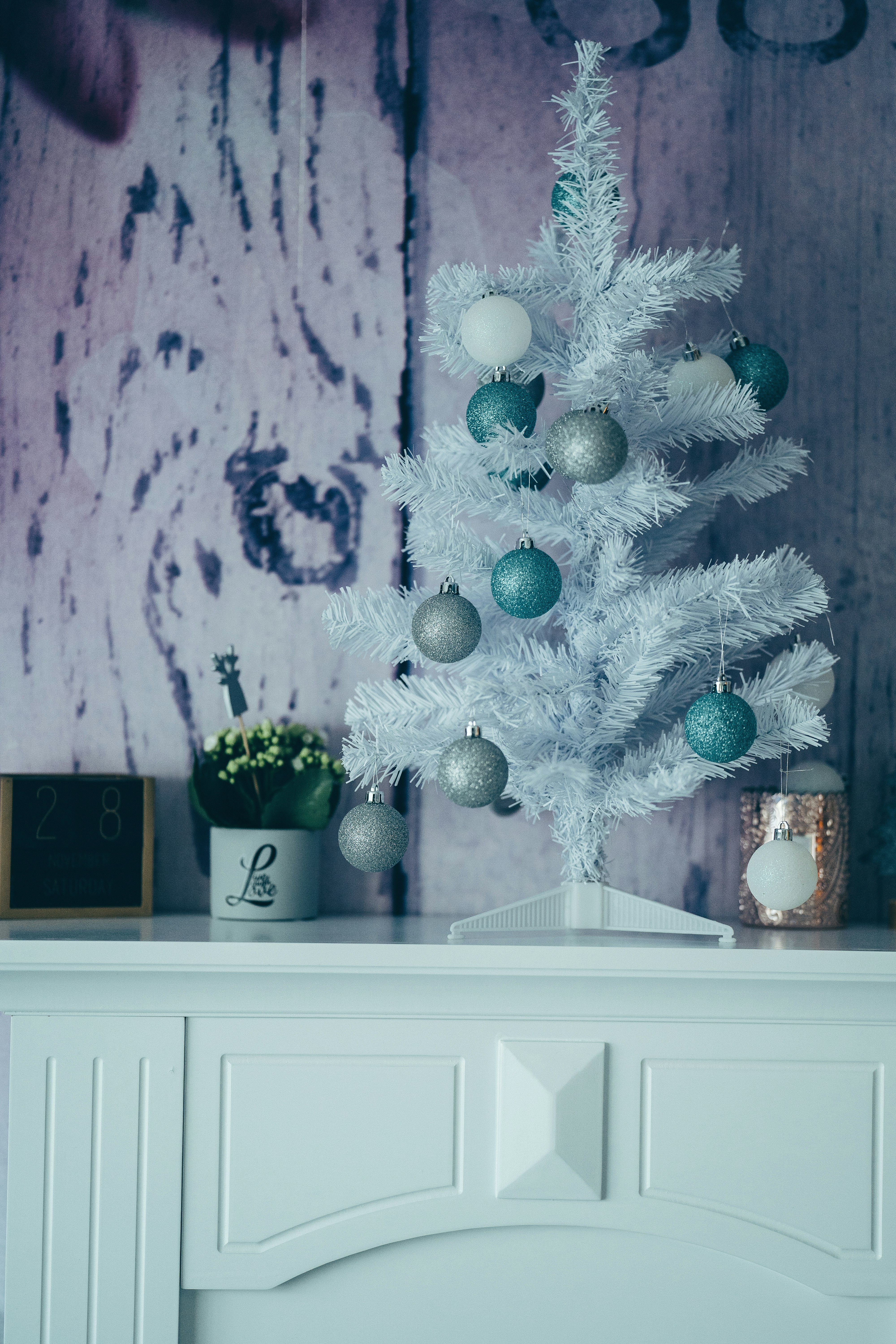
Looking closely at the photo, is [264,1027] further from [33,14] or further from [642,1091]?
[33,14]

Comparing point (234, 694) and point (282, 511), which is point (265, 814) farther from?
point (282, 511)

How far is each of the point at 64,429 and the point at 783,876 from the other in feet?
3.14

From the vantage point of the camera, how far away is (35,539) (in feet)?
4.11

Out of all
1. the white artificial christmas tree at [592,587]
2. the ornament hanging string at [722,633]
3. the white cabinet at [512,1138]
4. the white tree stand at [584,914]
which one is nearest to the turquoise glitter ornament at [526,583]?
the white artificial christmas tree at [592,587]

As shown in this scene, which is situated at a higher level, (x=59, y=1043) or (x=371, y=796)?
(x=371, y=796)

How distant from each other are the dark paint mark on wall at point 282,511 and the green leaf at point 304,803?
0.26m

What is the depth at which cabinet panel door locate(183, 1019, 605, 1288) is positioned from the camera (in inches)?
37.1

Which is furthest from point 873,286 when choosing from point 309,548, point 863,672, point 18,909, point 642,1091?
point 18,909

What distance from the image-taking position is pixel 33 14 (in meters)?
1.28

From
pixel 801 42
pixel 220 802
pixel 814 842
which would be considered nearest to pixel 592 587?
pixel 814 842

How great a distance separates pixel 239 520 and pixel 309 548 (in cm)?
9

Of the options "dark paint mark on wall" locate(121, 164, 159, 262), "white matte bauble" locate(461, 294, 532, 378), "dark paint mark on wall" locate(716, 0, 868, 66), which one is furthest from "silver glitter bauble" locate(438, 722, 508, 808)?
"dark paint mark on wall" locate(716, 0, 868, 66)

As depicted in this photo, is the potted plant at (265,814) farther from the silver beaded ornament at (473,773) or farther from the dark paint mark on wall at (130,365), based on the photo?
the dark paint mark on wall at (130,365)

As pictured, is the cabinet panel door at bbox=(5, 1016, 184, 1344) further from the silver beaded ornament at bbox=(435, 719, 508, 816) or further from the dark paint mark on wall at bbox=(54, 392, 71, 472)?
the dark paint mark on wall at bbox=(54, 392, 71, 472)
